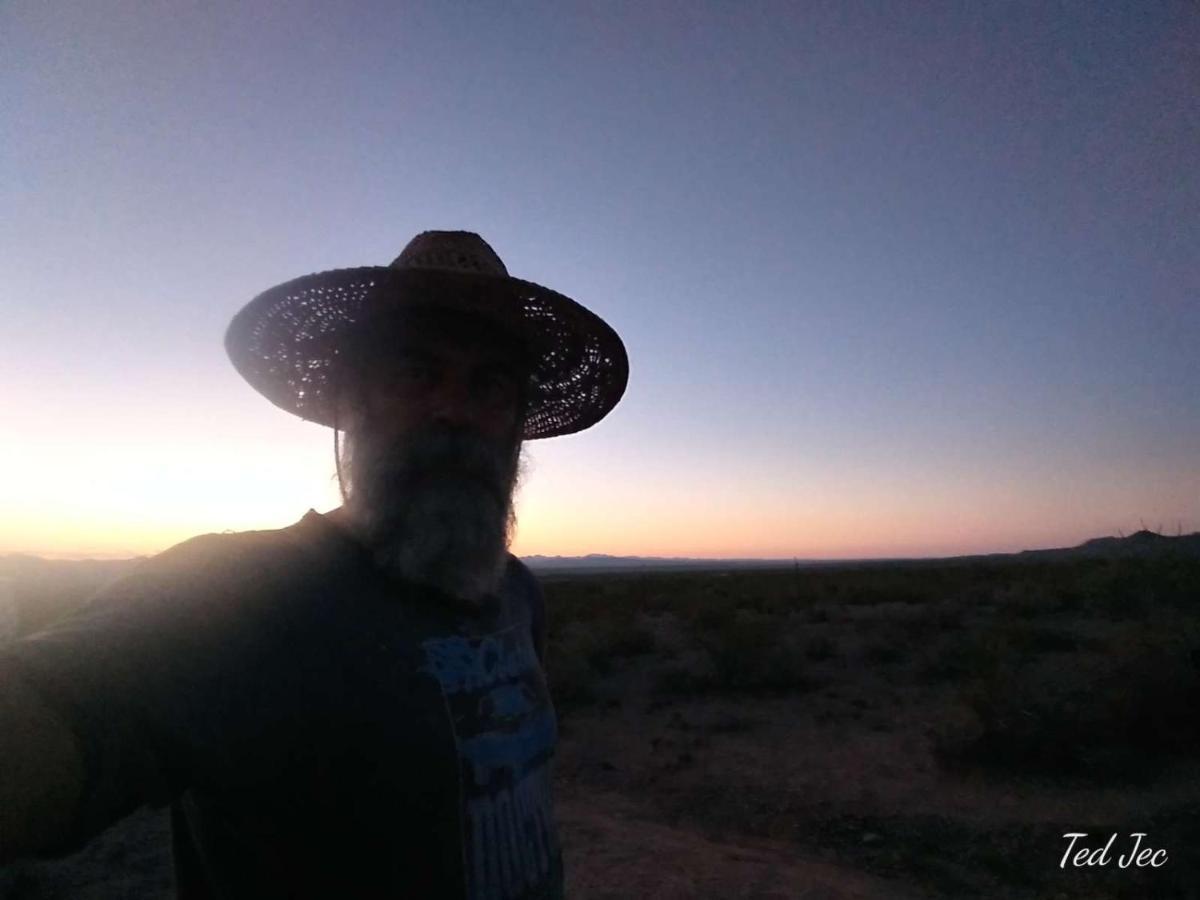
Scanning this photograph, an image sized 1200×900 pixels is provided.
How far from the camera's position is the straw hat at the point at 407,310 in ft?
7.39

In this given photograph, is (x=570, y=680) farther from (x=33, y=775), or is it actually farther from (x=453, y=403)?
(x=33, y=775)

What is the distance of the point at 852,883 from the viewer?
5629 millimetres

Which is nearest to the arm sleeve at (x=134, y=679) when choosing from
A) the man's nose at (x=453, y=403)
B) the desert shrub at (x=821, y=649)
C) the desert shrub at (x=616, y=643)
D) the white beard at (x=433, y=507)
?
the white beard at (x=433, y=507)

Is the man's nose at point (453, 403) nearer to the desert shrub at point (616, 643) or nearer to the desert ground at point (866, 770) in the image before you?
the desert ground at point (866, 770)

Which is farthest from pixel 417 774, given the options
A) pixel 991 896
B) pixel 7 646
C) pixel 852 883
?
pixel 991 896

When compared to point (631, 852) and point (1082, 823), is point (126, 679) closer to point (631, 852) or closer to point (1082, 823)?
point (631, 852)

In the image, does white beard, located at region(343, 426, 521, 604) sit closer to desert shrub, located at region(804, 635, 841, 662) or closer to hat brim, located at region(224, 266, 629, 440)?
hat brim, located at region(224, 266, 629, 440)

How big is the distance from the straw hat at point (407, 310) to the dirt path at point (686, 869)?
→ 174 inches

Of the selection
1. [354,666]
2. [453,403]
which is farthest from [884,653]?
[354,666]

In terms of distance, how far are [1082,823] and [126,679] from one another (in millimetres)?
8118

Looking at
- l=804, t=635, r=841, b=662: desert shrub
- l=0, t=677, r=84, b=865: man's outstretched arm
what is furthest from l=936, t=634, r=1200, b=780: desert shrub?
l=0, t=677, r=84, b=865: man's outstretched arm

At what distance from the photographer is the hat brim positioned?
2.26m

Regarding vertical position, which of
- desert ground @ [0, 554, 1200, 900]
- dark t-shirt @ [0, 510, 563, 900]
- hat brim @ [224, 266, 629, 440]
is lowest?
desert ground @ [0, 554, 1200, 900]

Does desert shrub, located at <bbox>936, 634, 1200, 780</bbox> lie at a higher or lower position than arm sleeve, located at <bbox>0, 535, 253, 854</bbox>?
lower
